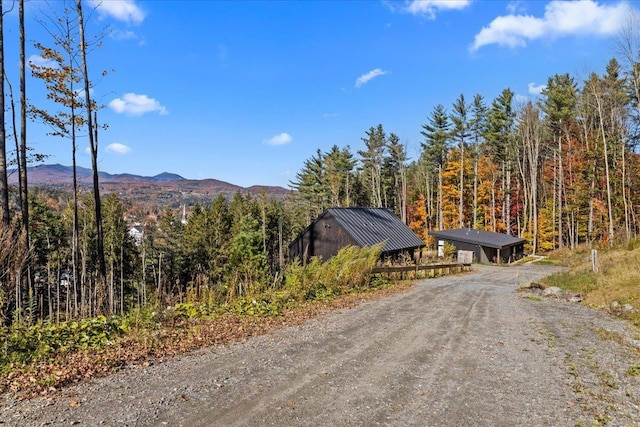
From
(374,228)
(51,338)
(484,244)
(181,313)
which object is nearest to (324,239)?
(374,228)

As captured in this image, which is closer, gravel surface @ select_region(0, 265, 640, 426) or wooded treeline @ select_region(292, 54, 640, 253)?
gravel surface @ select_region(0, 265, 640, 426)

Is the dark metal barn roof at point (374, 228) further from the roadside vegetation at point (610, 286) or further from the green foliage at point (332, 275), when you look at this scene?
the roadside vegetation at point (610, 286)

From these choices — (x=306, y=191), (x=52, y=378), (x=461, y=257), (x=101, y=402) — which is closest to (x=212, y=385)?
(x=101, y=402)

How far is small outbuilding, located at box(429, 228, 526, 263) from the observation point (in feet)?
119

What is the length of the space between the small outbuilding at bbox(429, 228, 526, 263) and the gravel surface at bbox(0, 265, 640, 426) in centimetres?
2890

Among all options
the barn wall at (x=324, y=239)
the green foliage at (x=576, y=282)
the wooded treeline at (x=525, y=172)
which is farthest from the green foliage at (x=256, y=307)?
the wooded treeline at (x=525, y=172)

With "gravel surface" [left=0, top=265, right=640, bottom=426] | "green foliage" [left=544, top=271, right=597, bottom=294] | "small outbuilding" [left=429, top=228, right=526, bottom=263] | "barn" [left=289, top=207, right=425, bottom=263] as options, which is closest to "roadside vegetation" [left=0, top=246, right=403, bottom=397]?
"gravel surface" [left=0, top=265, right=640, bottom=426]

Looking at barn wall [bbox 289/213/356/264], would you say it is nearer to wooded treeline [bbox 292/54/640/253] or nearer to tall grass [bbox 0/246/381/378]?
tall grass [bbox 0/246/381/378]

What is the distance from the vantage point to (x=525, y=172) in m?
45.8

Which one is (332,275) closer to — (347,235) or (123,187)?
(347,235)

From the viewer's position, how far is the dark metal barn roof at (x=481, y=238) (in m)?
35.9

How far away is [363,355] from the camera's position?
255 inches

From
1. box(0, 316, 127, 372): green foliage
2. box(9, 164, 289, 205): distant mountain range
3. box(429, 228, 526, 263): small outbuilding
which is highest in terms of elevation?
box(9, 164, 289, 205): distant mountain range

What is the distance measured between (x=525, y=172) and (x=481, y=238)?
1395 cm
